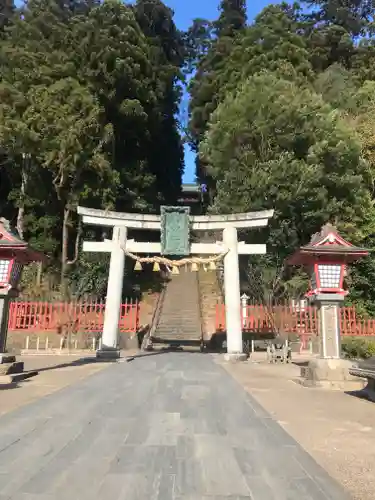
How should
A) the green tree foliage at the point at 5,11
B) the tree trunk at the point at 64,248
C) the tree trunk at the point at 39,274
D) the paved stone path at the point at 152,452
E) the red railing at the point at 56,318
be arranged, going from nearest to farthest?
the paved stone path at the point at 152,452, the red railing at the point at 56,318, the tree trunk at the point at 39,274, the tree trunk at the point at 64,248, the green tree foliage at the point at 5,11

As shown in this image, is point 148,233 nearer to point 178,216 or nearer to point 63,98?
point 63,98

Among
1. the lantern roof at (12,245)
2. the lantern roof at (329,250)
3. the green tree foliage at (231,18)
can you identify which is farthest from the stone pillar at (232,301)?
the green tree foliage at (231,18)

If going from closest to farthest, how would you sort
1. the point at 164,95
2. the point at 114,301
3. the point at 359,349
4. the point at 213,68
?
1. the point at 359,349
2. the point at 114,301
3. the point at 164,95
4. the point at 213,68

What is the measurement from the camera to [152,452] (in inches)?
141

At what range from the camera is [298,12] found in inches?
1167

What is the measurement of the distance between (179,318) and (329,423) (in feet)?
49.2

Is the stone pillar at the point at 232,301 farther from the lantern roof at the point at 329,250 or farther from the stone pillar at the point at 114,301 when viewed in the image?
the lantern roof at the point at 329,250

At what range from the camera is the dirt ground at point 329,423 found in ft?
11.0

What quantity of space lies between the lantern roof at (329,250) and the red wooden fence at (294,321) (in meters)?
7.09

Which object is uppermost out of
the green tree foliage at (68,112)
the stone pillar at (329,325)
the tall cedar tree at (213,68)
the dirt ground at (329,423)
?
the tall cedar tree at (213,68)

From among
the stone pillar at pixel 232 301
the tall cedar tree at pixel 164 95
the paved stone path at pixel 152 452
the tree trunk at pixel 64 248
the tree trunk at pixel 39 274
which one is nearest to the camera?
the paved stone path at pixel 152 452

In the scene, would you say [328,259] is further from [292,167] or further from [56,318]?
[56,318]

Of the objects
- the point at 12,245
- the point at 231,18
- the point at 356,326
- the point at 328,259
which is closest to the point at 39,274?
the point at 12,245

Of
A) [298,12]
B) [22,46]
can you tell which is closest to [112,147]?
[22,46]
